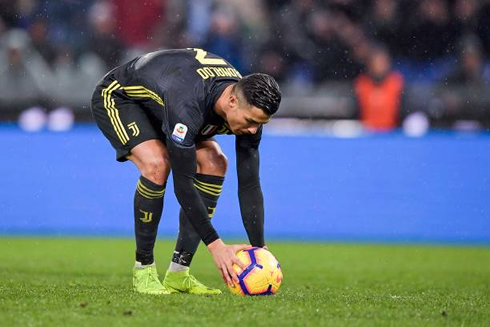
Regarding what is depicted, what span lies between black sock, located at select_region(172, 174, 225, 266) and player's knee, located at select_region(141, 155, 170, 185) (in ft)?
1.38

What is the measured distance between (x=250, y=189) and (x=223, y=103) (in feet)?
2.54

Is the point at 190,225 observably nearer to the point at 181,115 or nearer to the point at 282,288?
the point at 282,288

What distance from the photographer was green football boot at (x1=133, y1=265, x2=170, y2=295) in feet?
21.7

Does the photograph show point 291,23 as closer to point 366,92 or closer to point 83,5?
point 366,92

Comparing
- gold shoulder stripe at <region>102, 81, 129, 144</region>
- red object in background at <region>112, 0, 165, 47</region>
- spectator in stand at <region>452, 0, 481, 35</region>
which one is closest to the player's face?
gold shoulder stripe at <region>102, 81, 129, 144</region>

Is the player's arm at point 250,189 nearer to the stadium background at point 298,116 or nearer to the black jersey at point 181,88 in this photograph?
the black jersey at point 181,88

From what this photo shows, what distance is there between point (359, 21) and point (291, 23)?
1.04 meters

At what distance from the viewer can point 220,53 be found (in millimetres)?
13961

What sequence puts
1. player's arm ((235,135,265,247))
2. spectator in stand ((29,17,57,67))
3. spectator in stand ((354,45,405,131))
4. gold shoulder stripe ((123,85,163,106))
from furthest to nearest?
spectator in stand ((29,17,57,67)) < spectator in stand ((354,45,405,131)) < player's arm ((235,135,265,247)) < gold shoulder stripe ((123,85,163,106))

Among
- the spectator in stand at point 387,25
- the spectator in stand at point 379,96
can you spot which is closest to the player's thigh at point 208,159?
the spectator in stand at point 379,96

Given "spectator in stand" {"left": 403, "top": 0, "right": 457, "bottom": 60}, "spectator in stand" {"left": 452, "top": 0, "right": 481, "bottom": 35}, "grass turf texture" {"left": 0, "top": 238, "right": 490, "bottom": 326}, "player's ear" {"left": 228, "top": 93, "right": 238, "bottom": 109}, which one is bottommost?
"grass turf texture" {"left": 0, "top": 238, "right": 490, "bottom": 326}

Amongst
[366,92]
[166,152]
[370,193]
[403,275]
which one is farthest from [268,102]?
[366,92]

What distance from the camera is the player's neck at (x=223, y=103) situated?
612 centimetres

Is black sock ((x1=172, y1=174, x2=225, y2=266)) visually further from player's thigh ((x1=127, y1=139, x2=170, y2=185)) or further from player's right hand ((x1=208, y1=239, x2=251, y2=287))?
player's right hand ((x1=208, y1=239, x2=251, y2=287))
